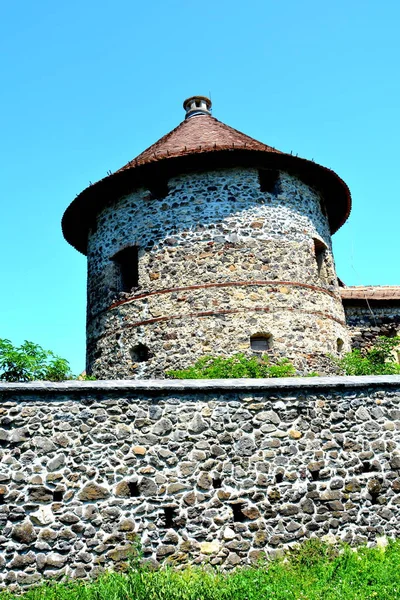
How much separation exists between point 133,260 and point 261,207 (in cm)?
330

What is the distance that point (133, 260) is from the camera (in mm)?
13422

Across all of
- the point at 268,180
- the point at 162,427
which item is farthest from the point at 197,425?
the point at 268,180

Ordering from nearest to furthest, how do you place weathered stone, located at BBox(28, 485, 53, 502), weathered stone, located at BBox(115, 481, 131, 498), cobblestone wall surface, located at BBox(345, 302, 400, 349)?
1. weathered stone, located at BBox(28, 485, 53, 502)
2. weathered stone, located at BBox(115, 481, 131, 498)
3. cobblestone wall surface, located at BBox(345, 302, 400, 349)

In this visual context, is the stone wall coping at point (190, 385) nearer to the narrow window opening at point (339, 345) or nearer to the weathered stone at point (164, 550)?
the weathered stone at point (164, 550)

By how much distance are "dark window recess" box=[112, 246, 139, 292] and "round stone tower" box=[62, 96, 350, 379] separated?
0.10 feet

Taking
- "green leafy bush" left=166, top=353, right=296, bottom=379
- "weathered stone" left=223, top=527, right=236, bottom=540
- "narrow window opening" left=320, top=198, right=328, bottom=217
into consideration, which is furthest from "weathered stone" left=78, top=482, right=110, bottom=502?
"narrow window opening" left=320, top=198, right=328, bottom=217

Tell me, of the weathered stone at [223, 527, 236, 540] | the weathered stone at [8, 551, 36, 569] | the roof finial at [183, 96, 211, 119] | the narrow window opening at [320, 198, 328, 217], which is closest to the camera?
the weathered stone at [8, 551, 36, 569]

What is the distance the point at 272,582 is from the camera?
6066mm

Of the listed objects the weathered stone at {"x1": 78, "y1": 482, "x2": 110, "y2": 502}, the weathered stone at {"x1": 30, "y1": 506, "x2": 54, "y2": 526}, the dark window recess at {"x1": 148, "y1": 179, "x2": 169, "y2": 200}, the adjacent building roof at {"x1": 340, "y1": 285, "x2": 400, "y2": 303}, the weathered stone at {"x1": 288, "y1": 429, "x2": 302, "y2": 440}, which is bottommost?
the weathered stone at {"x1": 30, "y1": 506, "x2": 54, "y2": 526}

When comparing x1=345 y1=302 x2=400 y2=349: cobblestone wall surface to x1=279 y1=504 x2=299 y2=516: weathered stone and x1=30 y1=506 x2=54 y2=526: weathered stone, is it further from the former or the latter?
x1=30 y1=506 x2=54 y2=526: weathered stone

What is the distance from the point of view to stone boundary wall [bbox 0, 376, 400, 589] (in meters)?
6.39

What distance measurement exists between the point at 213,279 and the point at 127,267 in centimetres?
253

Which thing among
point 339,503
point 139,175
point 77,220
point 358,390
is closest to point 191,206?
point 139,175

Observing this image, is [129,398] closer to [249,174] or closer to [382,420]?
[382,420]
